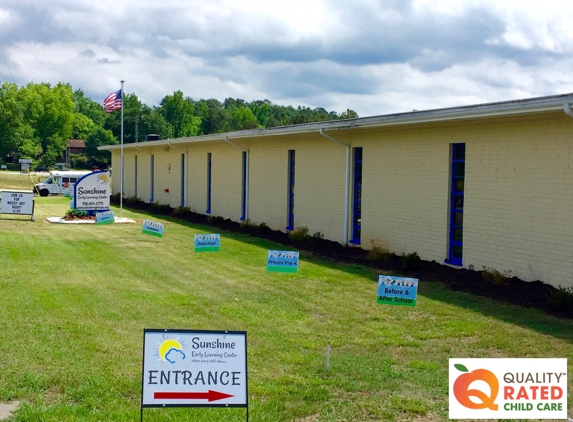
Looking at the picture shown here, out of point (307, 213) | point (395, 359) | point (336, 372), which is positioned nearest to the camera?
point (336, 372)

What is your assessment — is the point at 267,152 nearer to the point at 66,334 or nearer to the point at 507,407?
the point at 66,334

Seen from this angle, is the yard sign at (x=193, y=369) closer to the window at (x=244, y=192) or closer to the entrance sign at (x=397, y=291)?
the entrance sign at (x=397, y=291)

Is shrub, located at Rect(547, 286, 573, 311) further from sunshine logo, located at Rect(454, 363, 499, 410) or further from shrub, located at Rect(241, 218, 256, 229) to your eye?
shrub, located at Rect(241, 218, 256, 229)

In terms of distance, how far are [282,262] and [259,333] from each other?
11.1 feet

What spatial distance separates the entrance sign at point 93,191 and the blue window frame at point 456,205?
1490 cm

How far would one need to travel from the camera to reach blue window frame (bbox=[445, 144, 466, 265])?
46.0ft

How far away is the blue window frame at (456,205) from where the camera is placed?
14.0 metres

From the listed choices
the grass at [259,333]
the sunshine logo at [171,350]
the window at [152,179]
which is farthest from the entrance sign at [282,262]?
the window at [152,179]

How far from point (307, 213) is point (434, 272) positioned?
6.60 m

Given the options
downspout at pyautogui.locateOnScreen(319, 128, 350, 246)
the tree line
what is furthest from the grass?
the tree line

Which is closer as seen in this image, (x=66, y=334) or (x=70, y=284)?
(x=66, y=334)

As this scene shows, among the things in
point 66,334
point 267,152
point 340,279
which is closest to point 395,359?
A: point 66,334

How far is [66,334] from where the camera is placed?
324 inches

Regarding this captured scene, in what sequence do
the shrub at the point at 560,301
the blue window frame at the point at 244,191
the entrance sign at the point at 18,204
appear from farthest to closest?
1. the entrance sign at the point at 18,204
2. the blue window frame at the point at 244,191
3. the shrub at the point at 560,301
